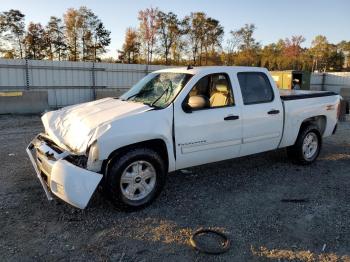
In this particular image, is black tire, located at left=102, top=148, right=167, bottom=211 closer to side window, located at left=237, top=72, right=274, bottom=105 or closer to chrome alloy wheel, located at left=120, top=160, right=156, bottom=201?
chrome alloy wheel, located at left=120, top=160, right=156, bottom=201

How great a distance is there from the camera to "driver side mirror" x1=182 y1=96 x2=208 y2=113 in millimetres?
4523

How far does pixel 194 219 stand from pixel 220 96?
2039 mm

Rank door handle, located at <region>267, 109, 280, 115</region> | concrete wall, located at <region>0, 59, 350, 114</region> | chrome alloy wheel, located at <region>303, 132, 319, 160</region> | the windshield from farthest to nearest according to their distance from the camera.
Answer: concrete wall, located at <region>0, 59, 350, 114</region> → chrome alloy wheel, located at <region>303, 132, 319, 160</region> → door handle, located at <region>267, 109, 280, 115</region> → the windshield

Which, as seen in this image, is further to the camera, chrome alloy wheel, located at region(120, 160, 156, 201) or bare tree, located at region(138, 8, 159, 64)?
bare tree, located at region(138, 8, 159, 64)

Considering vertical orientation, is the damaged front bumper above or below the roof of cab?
below

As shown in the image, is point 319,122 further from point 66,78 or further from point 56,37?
point 56,37

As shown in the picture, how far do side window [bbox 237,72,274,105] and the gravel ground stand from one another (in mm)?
1349

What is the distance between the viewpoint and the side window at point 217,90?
16.5 ft

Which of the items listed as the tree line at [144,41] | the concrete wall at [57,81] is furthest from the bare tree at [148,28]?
the concrete wall at [57,81]

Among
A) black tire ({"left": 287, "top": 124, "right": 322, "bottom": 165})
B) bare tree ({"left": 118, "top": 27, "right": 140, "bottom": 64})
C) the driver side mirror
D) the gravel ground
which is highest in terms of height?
bare tree ({"left": 118, "top": 27, "right": 140, "bottom": 64})

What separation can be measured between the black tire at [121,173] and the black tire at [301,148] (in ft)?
10.2

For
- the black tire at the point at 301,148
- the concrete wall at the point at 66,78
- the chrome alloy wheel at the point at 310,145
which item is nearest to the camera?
the black tire at the point at 301,148

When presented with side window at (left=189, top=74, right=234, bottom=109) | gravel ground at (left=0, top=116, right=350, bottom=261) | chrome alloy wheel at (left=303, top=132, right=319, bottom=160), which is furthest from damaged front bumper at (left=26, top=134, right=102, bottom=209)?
chrome alloy wheel at (left=303, top=132, right=319, bottom=160)

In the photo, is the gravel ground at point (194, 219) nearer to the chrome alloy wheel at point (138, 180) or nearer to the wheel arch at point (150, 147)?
the chrome alloy wheel at point (138, 180)
